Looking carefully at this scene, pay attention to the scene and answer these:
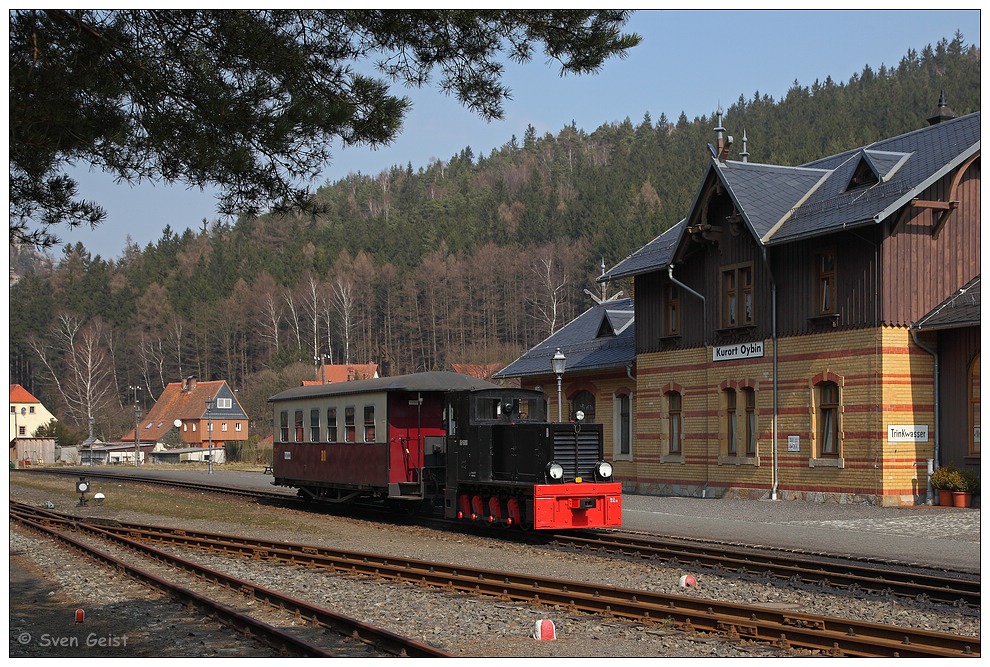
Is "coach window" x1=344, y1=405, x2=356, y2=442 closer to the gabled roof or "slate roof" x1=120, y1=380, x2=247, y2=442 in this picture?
the gabled roof

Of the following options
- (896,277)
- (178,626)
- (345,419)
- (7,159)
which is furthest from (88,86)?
(896,277)

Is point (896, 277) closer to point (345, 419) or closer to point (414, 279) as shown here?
point (345, 419)

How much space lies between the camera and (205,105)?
31.4 feet

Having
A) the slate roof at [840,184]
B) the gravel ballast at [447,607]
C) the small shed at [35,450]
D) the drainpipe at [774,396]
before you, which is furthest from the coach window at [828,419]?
the small shed at [35,450]

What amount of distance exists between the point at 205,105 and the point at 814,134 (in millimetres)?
80380

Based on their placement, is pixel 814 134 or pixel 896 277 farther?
pixel 814 134

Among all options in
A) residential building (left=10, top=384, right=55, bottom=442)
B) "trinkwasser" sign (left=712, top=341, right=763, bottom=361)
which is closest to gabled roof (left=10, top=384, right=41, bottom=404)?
residential building (left=10, top=384, right=55, bottom=442)

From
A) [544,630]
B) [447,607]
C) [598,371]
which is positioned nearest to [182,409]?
[598,371]

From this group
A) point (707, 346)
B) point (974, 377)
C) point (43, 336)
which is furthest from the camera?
point (43, 336)

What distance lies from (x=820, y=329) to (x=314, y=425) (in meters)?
12.2

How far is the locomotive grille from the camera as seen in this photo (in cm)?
1849

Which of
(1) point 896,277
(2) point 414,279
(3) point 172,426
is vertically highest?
(2) point 414,279

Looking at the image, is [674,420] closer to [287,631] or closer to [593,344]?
[593,344]

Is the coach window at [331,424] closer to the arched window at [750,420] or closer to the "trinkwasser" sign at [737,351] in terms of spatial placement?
the "trinkwasser" sign at [737,351]
